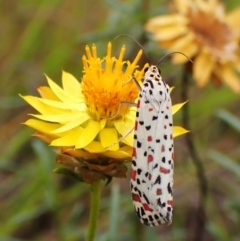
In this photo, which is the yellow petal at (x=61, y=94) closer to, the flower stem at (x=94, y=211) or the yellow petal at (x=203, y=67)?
the flower stem at (x=94, y=211)

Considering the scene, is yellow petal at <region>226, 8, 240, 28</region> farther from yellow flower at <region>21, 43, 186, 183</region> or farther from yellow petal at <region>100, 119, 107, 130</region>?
yellow petal at <region>100, 119, 107, 130</region>

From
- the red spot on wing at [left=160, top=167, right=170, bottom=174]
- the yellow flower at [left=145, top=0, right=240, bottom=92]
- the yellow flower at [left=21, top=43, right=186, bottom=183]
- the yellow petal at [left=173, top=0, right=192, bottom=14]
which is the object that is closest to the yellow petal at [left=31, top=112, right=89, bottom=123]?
the yellow flower at [left=21, top=43, right=186, bottom=183]

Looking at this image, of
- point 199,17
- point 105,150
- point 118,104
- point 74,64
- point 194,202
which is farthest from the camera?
point 74,64

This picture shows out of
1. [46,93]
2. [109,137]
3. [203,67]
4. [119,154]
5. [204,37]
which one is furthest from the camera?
[204,37]

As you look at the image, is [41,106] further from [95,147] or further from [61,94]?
[95,147]

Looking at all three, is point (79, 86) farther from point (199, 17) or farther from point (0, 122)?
point (0, 122)

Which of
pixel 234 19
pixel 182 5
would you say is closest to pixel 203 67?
pixel 182 5

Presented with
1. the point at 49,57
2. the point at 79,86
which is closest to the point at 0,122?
the point at 49,57
